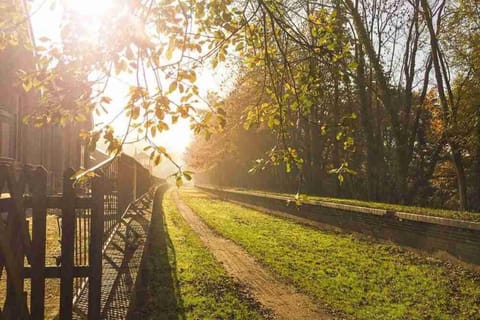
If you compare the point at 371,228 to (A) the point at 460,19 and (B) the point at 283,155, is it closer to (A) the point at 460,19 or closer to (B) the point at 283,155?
(B) the point at 283,155

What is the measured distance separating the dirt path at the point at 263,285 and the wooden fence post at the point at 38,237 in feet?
9.47

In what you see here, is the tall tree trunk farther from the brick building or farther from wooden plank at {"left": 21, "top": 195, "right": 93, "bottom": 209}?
wooden plank at {"left": 21, "top": 195, "right": 93, "bottom": 209}

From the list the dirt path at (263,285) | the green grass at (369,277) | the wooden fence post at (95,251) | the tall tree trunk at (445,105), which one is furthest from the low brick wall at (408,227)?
the tall tree trunk at (445,105)

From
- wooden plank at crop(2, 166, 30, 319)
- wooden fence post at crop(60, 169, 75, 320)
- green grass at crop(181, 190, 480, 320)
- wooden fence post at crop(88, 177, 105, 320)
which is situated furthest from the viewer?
green grass at crop(181, 190, 480, 320)

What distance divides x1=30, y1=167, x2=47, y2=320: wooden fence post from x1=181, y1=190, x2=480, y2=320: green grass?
361 cm

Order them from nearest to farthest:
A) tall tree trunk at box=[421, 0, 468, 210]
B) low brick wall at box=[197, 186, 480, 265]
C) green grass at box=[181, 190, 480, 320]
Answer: green grass at box=[181, 190, 480, 320]
low brick wall at box=[197, 186, 480, 265]
tall tree trunk at box=[421, 0, 468, 210]

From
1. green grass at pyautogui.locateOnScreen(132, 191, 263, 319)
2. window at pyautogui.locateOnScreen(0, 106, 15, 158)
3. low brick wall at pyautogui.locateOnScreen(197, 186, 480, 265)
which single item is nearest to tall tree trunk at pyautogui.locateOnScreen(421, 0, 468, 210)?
low brick wall at pyautogui.locateOnScreen(197, 186, 480, 265)

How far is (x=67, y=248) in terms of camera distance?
3.54 meters

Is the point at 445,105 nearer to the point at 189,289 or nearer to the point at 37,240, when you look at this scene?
the point at 189,289

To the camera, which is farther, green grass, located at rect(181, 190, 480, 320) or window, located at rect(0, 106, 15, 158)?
window, located at rect(0, 106, 15, 158)

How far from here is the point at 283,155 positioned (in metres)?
3.67

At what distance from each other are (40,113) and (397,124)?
1684 cm

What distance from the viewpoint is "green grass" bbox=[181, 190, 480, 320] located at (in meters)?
5.48

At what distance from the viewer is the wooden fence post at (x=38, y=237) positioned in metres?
3.31
